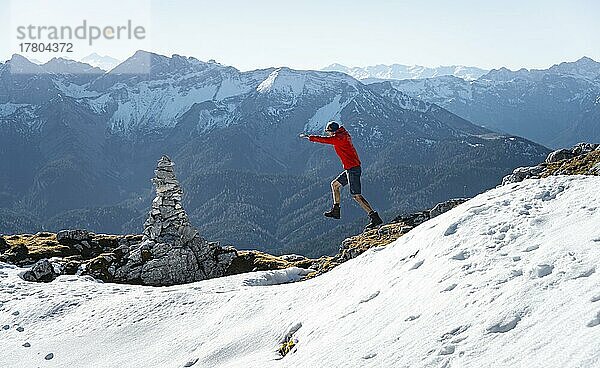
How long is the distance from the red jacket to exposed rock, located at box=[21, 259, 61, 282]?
97.9 ft

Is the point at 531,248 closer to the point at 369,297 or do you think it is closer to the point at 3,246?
the point at 369,297

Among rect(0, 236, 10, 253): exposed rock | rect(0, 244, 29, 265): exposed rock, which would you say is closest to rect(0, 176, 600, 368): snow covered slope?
rect(0, 244, 29, 265): exposed rock

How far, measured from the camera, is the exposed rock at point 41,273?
4126cm

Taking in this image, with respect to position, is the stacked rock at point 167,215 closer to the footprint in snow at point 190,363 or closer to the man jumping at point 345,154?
the man jumping at point 345,154

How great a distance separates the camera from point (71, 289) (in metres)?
26.3

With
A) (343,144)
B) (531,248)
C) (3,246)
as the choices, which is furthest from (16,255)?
(531,248)

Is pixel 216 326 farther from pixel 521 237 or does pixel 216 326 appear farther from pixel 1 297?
pixel 1 297

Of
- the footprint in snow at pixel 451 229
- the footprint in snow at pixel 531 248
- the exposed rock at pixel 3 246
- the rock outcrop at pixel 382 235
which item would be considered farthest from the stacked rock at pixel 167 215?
the footprint in snow at pixel 531 248

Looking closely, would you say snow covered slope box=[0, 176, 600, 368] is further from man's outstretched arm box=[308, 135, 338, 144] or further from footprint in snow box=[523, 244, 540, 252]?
man's outstretched arm box=[308, 135, 338, 144]

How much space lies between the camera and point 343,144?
22.0 metres

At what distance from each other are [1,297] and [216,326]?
1386 centimetres

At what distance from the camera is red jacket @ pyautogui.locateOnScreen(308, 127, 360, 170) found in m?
21.8

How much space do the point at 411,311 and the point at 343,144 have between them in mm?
10996

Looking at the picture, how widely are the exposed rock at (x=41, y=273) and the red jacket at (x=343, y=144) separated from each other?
97.9ft
